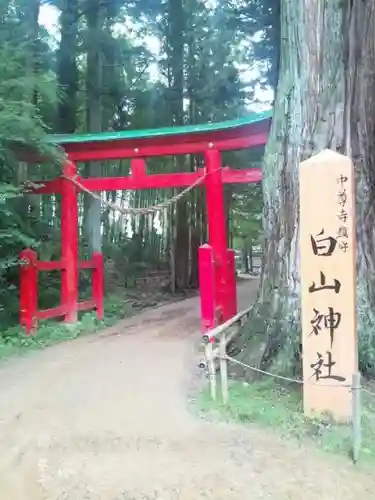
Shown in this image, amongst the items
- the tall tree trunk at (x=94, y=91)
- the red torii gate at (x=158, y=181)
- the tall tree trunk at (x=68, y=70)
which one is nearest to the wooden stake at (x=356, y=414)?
the red torii gate at (x=158, y=181)

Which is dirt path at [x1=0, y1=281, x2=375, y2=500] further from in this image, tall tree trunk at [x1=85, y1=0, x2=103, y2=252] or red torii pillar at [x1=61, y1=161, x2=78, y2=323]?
tall tree trunk at [x1=85, y1=0, x2=103, y2=252]

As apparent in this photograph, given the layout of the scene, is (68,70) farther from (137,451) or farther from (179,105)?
(137,451)

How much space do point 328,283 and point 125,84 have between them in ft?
35.7

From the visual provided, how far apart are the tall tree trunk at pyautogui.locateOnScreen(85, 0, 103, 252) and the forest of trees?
2 centimetres

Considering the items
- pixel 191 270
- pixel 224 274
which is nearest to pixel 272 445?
pixel 224 274

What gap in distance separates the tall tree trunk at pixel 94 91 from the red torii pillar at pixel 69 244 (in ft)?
10.6

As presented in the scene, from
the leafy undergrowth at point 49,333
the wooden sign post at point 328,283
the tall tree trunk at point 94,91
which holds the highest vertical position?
the tall tree trunk at point 94,91

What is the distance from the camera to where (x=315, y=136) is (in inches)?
192

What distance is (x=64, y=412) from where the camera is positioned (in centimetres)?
436

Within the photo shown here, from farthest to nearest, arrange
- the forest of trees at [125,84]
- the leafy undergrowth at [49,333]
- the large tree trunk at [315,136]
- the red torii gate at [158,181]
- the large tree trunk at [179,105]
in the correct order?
the large tree trunk at [179,105] < the forest of trees at [125,84] < the red torii gate at [158,181] < the leafy undergrowth at [49,333] < the large tree trunk at [315,136]

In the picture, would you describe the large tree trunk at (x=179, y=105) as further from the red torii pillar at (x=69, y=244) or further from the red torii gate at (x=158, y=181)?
the red torii pillar at (x=69, y=244)

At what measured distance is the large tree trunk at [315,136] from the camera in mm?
4852

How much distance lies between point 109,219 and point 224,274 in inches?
486

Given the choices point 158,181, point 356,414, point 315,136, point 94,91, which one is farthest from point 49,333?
point 94,91
